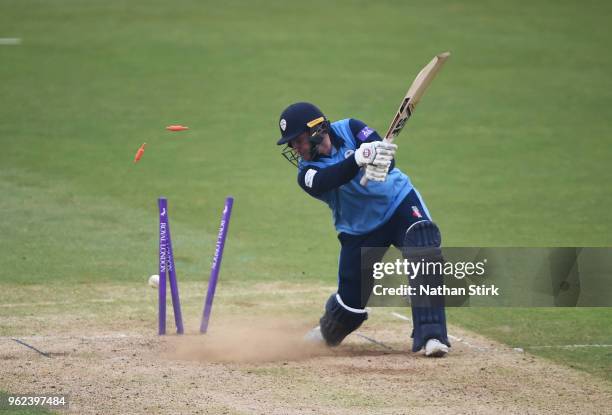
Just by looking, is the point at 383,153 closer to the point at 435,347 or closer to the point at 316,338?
the point at 435,347

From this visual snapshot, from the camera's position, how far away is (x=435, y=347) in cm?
788

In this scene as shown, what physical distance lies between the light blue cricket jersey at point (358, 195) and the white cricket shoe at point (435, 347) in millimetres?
1003

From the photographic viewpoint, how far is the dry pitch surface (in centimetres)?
678

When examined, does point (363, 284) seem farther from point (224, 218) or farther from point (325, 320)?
point (224, 218)

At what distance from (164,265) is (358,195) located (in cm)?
165

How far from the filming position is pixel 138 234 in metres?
12.4

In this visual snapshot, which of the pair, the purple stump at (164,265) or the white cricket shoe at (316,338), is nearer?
the purple stump at (164,265)

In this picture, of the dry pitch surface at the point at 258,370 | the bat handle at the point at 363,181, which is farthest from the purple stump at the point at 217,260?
the bat handle at the point at 363,181

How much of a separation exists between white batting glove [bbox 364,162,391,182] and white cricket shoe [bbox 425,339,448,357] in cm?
129

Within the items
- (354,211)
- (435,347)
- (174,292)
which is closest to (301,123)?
(354,211)

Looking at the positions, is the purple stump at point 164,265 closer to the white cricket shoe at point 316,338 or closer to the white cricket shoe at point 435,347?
the white cricket shoe at point 316,338

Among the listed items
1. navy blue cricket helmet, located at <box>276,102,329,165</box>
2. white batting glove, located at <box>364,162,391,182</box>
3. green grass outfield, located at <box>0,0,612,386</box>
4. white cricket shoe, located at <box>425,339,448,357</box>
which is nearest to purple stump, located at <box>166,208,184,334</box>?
navy blue cricket helmet, located at <box>276,102,329,165</box>

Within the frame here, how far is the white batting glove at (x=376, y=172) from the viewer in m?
7.61

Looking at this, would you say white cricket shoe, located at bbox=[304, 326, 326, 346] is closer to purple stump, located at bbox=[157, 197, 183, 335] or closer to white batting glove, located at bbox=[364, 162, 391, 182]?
purple stump, located at bbox=[157, 197, 183, 335]
